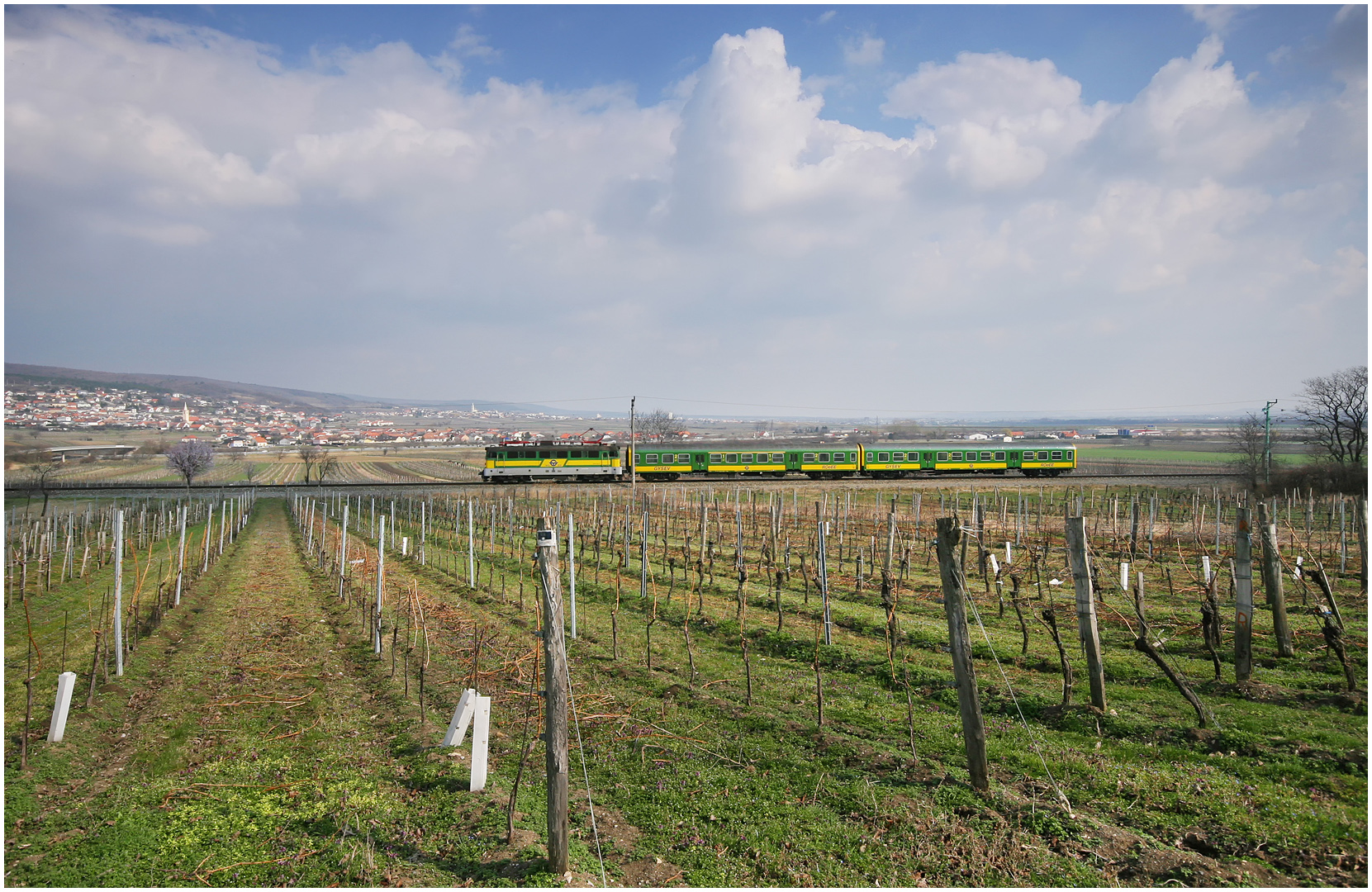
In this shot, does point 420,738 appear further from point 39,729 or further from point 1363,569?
point 1363,569

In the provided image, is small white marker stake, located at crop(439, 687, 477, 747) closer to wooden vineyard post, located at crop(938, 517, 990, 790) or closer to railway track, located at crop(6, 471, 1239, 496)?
wooden vineyard post, located at crop(938, 517, 990, 790)

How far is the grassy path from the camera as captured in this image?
5.10m

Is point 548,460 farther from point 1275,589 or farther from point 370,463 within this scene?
point 370,463

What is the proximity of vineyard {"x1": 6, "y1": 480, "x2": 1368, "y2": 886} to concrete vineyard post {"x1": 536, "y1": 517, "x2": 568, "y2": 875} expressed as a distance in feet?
0.85

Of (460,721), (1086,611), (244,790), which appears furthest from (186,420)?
(1086,611)

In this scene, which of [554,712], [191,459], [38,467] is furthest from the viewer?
[191,459]

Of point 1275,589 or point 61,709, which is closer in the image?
point 61,709

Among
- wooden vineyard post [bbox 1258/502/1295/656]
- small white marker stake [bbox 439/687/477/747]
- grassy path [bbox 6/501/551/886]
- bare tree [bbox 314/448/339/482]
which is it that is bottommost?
bare tree [bbox 314/448/339/482]

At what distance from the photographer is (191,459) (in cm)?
5656

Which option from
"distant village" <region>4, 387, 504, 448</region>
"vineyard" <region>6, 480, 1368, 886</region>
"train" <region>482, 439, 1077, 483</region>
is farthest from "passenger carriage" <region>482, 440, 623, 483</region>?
"distant village" <region>4, 387, 504, 448</region>

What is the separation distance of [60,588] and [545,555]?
20.5m

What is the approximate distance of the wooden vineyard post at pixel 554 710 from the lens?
491 centimetres

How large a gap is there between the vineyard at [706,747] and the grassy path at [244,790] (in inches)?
1.3

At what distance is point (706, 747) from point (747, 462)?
34.5 meters
